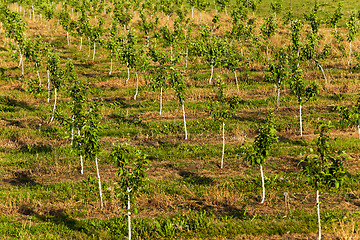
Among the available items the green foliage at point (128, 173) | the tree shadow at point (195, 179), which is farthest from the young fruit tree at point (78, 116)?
the tree shadow at point (195, 179)

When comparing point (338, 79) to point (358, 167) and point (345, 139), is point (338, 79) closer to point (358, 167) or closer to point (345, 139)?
point (345, 139)

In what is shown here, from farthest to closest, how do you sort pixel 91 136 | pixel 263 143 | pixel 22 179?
pixel 22 179
pixel 263 143
pixel 91 136

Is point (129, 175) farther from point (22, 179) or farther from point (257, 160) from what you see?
point (22, 179)

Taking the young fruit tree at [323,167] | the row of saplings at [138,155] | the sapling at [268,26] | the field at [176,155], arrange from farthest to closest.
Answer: the sapling at [268,26] < the field at [176,155] < the row of saplings at [138,155] < the young fruit tree at [323,167]

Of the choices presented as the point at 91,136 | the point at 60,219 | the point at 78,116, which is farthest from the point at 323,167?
the point at 78,116

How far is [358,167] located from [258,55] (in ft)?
63.9

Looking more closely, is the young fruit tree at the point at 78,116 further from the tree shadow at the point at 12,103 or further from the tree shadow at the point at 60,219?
the tree shadow at the point at 12,103

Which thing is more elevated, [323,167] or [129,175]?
[323,167]

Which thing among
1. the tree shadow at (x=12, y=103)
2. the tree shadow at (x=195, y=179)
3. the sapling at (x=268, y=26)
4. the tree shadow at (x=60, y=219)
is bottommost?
the tree shadow at (x=60, y=219)

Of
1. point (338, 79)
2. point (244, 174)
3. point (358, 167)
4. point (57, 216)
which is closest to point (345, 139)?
point (358, 167)

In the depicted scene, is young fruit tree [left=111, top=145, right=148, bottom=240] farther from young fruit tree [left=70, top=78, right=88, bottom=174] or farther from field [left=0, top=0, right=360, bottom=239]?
young fruit tree [left=70, top=78, right=88, bottom=174]

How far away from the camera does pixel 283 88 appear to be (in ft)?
89.6

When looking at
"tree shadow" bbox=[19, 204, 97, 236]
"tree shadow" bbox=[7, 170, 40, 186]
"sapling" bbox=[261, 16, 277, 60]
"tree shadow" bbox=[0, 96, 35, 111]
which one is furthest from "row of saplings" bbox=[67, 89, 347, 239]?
"sapling" bbox=[261, 16, 277, 60]

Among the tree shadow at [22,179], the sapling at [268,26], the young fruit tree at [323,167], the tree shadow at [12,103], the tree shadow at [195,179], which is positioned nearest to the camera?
the young fruit tree at [323,167]
